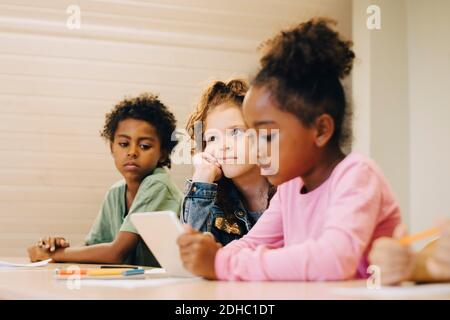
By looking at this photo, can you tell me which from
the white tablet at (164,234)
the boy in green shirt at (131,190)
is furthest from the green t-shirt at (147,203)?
the white tablet at (164,234)

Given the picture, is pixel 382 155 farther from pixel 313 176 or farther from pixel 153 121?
pixel 313 176

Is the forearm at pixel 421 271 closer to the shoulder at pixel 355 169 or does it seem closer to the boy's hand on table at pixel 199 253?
the shoulder at pixel 355 169

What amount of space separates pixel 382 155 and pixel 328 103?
159cm

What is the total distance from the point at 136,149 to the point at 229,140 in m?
0.43

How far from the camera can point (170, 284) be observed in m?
0.73

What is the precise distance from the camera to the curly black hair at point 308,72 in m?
0.80

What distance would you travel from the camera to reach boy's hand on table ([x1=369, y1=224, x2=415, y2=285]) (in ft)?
2.04

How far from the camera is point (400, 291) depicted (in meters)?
0.60

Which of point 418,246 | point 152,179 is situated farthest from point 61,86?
point 418,246

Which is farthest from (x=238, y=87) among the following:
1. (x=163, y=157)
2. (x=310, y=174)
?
(x=310, y=174)

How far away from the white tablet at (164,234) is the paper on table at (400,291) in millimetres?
247

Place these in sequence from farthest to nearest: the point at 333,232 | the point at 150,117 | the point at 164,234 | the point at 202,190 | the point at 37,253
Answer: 1. the point at 150,117
2. the point at 37,253
3. the point at 202,190
4. the point at 164,234
5. the point at 333,232

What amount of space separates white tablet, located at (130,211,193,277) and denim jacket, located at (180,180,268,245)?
451 mm

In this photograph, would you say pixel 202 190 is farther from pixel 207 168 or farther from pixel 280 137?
pixel 280 137
